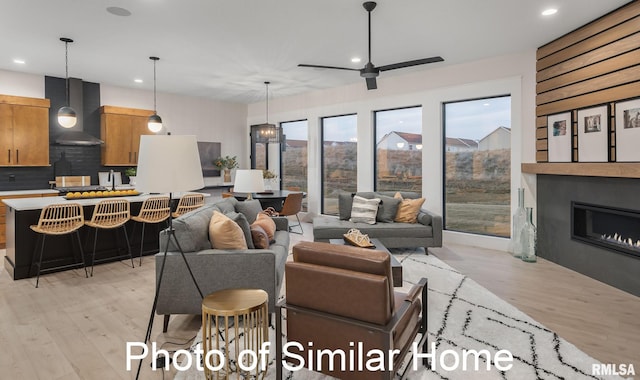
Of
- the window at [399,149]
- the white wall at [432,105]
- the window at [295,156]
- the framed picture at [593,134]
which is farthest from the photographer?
the window at [295,156]

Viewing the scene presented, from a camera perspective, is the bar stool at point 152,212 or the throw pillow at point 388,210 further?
the throw pillow at point 388,210

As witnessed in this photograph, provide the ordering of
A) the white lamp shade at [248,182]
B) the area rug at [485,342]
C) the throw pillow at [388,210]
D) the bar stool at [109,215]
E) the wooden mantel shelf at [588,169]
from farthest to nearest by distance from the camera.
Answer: the throw pillow at [388,210] < the white lamp shade at [248,182] < the bar stool at [109,215] < the wooden mantel shelf at [588,169] < the area rug at [485,342]

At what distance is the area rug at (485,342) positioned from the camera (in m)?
2.38

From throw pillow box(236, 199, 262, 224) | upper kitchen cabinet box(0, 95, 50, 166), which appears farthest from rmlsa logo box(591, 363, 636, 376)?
upper kitchen cabinet box(0, 95, 50, 166)

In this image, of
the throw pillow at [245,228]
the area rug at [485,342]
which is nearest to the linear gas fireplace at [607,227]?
the area rug at [485,342]

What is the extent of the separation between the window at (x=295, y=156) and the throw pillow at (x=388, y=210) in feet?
10.3

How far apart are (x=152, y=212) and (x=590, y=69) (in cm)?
585

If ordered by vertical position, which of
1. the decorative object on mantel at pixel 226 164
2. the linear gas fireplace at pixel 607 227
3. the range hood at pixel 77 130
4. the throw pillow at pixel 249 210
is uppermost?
the range hood at pixel 77 130

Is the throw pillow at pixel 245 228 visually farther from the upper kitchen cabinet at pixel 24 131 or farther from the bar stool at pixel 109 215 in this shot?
the upper kitchen cabinet at pixel 24 131

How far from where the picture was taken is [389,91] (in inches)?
276

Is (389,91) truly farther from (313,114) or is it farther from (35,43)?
(35,43)

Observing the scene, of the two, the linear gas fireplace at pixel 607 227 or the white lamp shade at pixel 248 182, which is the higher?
the white lamp shade at pixel 248 182

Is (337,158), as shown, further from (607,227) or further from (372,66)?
(607,227)

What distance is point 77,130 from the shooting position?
700 centimetres
